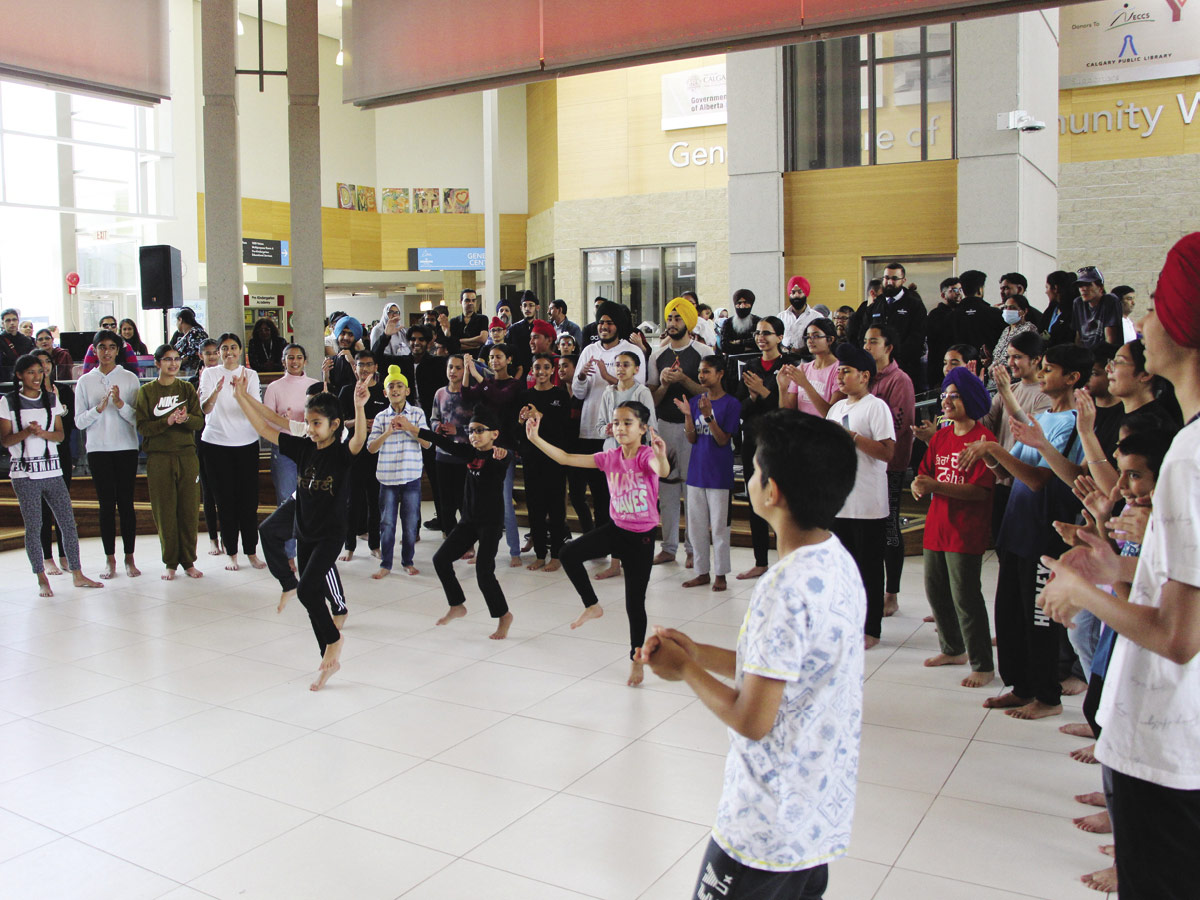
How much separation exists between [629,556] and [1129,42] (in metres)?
15.1

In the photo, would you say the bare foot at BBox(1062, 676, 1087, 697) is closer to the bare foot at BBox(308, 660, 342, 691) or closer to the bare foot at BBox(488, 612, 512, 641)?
the bare foot at BBox(488, 612, 512, 641)

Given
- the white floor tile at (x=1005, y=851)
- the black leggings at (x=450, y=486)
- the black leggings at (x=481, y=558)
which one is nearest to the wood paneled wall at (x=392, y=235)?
the black leggings at (x=450, y=486)

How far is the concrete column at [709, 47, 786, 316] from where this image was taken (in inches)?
481

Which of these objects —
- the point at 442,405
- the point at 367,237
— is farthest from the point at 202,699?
the point at 367,237

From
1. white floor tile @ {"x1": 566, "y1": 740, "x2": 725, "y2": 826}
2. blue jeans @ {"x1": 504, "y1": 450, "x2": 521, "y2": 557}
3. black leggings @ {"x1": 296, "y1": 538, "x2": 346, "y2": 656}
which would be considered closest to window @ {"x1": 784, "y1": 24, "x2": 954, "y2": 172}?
blue jeans @ {"x1": 504, "y1": 450, "x2": 521, "y2": 557}

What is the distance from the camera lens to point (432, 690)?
482 centimetres

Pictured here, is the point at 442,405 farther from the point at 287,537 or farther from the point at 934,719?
the point at 934,719

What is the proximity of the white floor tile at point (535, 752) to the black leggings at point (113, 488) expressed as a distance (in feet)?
15.0

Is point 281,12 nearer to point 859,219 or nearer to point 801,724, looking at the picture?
point 859,219

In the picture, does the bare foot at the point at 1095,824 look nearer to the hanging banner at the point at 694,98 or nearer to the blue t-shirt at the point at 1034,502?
the blue t-shirt at the point at 1034,502

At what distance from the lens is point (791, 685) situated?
173 cm

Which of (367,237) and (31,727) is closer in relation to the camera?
(31,727)

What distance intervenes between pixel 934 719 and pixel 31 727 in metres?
4.09

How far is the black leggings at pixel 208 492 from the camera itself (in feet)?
24.4
